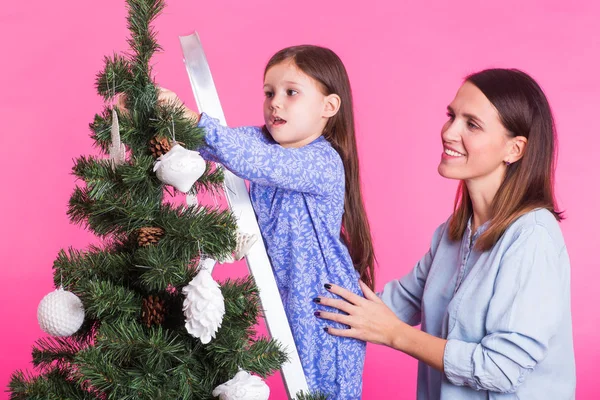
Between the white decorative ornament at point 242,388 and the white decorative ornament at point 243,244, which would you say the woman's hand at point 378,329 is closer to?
the white decorative ornament at point 243,244

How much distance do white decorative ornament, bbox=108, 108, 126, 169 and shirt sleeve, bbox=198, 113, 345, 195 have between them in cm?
20

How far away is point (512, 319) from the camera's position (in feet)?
5.41

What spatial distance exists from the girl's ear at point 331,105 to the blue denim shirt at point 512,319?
0.46 meters

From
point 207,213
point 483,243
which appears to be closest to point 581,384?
point 483,243

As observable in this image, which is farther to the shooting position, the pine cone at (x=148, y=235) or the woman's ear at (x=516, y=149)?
the woman's ear at (x=516, y=149)

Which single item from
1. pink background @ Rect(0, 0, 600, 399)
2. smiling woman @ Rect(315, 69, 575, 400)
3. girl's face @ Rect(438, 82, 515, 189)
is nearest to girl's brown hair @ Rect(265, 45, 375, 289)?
smiling woman @ Rect(315, 69, 575, 400)

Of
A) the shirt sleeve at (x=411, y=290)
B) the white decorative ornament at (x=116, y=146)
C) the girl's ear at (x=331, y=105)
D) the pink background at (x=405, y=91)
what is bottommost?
the white decorative ornament at (x=116, y=146)

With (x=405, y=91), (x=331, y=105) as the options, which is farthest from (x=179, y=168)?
(x=405, y=91)

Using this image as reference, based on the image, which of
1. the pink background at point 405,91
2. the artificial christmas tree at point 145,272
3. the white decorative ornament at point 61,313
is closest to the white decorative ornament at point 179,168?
the artificial christmas tree at point 145,272

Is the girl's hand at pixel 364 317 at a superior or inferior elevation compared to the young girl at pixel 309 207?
inferior

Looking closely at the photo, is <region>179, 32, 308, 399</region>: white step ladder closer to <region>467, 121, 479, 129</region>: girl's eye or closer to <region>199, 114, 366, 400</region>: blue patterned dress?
<region>199, 114, 366, 400</region>: blue patterned dress

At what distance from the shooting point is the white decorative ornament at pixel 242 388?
1.20m

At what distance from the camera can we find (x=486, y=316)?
1.71 meters

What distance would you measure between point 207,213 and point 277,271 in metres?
0.50
